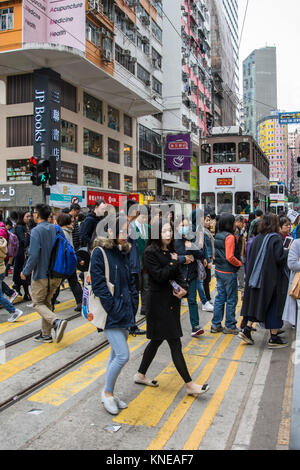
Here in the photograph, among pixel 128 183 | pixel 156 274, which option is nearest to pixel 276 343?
pixel 156 274

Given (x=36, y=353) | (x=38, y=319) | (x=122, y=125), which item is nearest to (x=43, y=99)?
(x=122, y=125)

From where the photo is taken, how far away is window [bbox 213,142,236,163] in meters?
16.4

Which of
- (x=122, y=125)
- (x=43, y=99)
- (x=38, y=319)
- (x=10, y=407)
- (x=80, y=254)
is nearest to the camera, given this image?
(x=10, y=407)

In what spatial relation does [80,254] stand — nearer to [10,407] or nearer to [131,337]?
[131,337]

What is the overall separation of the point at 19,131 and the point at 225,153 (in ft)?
40.2

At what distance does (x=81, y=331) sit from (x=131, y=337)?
0.80 m

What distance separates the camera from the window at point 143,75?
31625 mm

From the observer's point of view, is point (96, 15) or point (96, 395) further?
point (96, 15)

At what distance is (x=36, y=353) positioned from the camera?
17.7ft

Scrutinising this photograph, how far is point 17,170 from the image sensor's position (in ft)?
75.5

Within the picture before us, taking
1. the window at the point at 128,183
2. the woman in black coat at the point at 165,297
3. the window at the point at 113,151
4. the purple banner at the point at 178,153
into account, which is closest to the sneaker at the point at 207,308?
the woman in black coat at the point at 165,297

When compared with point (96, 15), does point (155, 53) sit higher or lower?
higher

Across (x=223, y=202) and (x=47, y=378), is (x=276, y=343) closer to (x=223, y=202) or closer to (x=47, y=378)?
(x=47, y=378)

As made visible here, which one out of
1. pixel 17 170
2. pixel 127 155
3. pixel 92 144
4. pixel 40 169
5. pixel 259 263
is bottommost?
pixel 259 263
